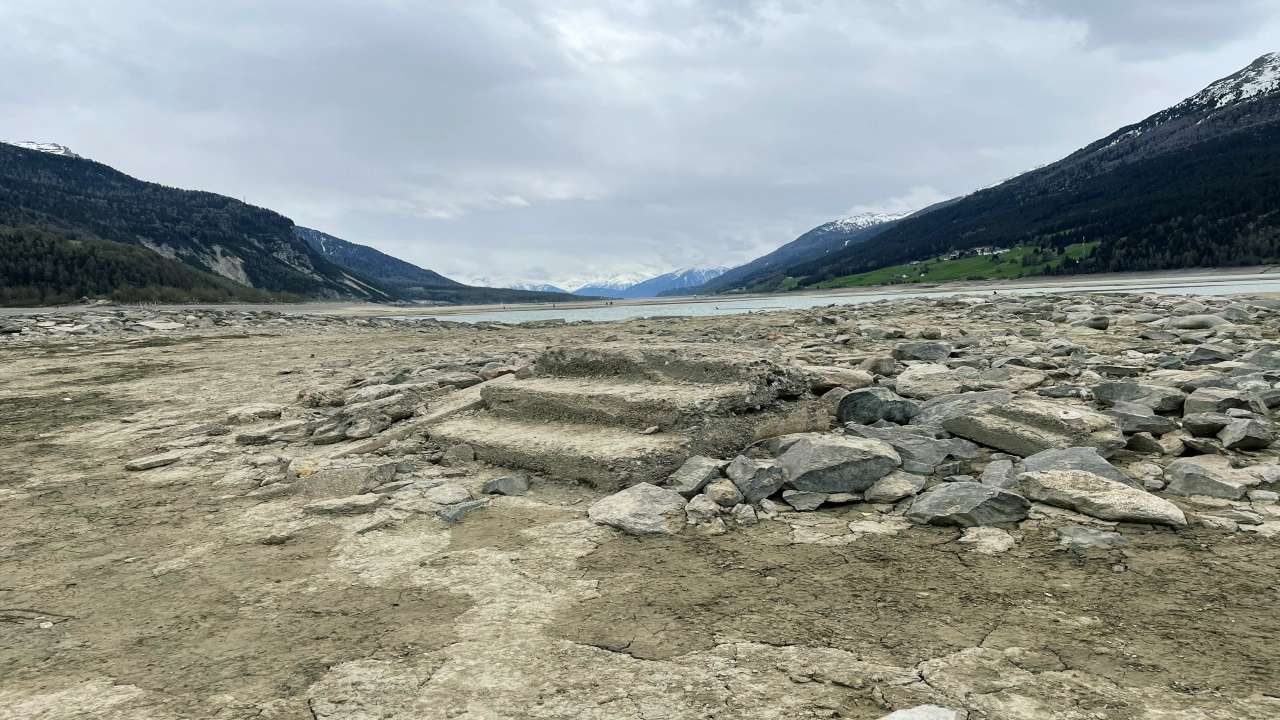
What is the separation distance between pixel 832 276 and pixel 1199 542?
198609 mm

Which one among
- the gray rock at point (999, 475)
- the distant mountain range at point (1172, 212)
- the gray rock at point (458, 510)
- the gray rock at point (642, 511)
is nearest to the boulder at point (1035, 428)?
the gray rock at point (999, 475)

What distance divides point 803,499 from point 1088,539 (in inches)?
67.5

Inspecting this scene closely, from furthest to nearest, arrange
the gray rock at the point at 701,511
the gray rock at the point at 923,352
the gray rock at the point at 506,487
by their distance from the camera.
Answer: the gray rock at the point at 923,352 < the gray rock at the point at 506,487 < the gray rock at the point at 701,511

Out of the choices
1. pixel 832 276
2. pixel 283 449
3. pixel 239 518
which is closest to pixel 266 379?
pixel 283 449

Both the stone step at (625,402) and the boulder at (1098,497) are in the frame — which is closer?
the boulder at (1098,497)

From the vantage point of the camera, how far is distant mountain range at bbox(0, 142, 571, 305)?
70.6 meters

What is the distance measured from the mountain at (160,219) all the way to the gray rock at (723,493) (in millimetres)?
140495

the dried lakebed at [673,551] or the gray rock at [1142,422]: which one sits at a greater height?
the gray rock at [1142,422]

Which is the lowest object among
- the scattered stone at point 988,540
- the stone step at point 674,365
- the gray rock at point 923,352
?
the scattered stone at point 988,540

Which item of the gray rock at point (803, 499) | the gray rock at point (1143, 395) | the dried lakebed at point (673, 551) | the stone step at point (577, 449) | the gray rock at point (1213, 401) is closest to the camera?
the dried lakebed at point (673, 551)

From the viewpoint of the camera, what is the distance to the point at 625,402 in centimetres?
587

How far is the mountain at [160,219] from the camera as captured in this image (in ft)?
455

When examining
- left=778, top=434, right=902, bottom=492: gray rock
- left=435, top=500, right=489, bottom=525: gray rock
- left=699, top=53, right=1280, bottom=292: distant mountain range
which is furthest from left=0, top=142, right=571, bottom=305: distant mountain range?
left=699, top=53, right=1280, bottom=292: distant mountain range

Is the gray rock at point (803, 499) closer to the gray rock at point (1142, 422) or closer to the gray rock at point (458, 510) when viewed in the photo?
the gray rock at point (458, 510)
